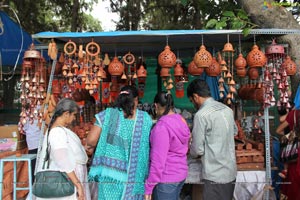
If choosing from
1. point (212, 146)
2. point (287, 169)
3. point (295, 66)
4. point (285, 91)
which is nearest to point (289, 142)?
point (287, 169)

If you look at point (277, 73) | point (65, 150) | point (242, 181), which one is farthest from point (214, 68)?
point (65, 150)

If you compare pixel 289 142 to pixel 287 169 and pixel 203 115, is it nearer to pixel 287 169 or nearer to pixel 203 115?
pixel 287 169

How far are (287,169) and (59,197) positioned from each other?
2378 mm

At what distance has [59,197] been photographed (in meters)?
2.39

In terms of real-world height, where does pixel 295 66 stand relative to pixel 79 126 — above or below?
above

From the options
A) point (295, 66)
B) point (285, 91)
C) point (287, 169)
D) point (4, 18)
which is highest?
point (4, 18)

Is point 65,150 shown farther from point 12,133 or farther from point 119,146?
point 12,133

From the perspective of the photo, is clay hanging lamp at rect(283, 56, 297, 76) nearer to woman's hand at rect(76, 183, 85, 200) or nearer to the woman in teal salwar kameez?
the woman in teal salwar kameez

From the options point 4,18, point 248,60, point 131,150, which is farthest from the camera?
point 4,18

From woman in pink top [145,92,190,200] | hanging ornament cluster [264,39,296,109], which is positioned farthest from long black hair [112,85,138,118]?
hanging ornament cluster [264,39,296,109]

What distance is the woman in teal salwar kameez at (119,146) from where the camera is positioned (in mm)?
2508

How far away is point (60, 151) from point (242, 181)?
1776 mm

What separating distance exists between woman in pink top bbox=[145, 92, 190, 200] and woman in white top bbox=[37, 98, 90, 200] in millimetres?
509

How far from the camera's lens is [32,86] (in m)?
3.30
